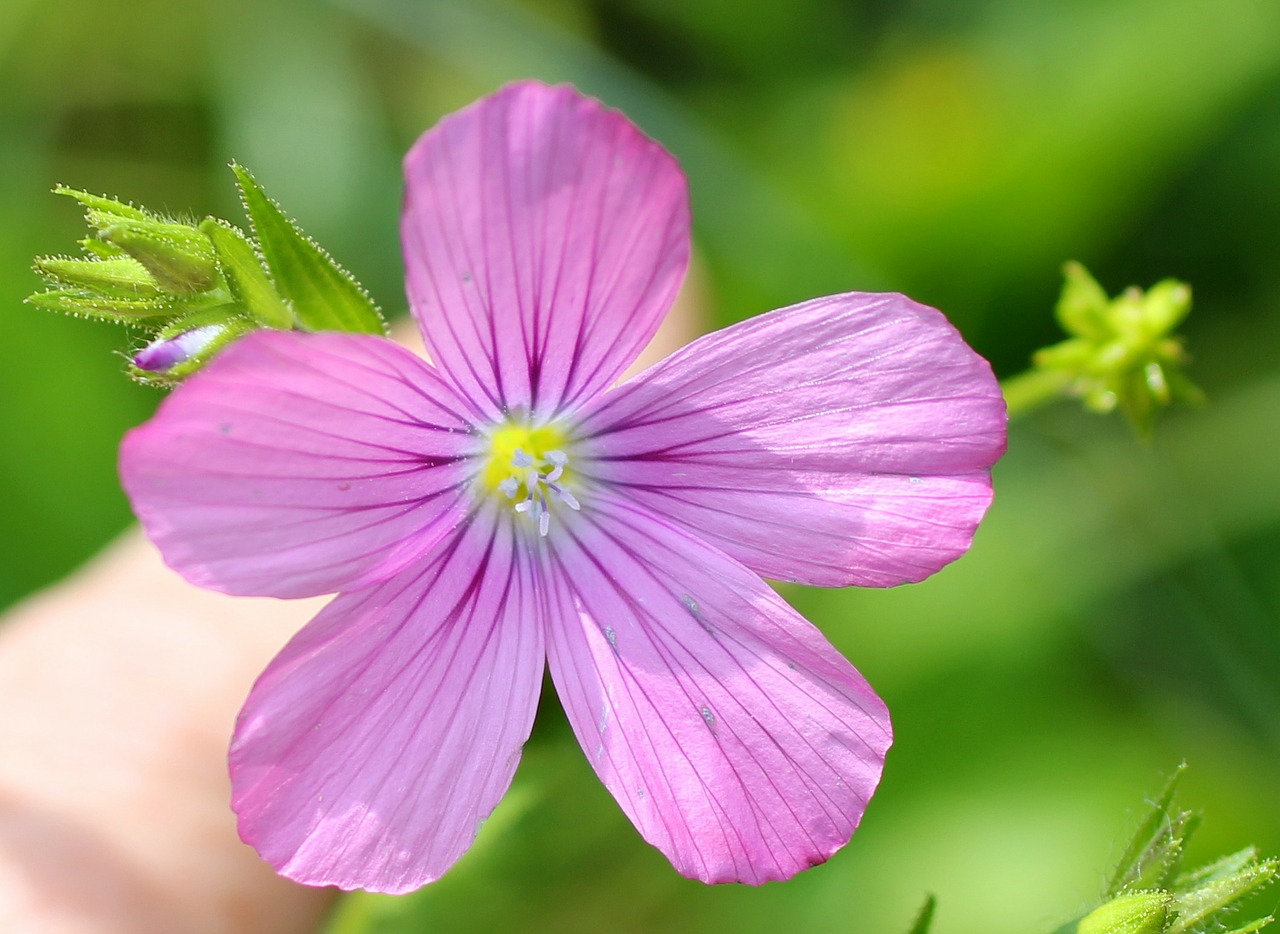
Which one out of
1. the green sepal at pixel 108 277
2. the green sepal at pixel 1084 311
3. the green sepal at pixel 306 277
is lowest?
the green sepal at pixel 306 277

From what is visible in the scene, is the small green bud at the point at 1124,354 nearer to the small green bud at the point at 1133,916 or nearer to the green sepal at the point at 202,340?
the small green bud at the point at 1133,916

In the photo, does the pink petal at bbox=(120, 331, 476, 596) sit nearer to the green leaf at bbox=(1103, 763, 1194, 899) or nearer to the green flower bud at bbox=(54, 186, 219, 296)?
the green flower bud at bbox=(54, 186, 219, 296)

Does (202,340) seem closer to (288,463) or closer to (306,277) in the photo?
(306,277)

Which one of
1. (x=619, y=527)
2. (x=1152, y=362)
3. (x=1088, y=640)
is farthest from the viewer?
(x=1088, y=640)

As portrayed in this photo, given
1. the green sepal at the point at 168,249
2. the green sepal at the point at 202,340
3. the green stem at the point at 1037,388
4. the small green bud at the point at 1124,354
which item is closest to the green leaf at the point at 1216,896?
the small green bud at the point at 1124,354

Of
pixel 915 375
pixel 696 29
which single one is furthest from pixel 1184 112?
pixel 915 375

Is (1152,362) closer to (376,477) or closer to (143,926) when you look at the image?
(376,477)

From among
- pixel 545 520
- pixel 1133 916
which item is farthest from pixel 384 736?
pixel 1133 916
